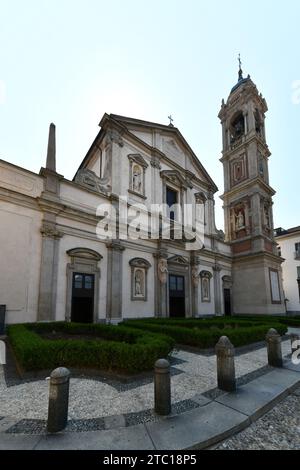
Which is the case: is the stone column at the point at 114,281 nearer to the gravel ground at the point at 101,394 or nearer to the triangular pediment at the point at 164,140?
the gravel ground at the point at 101,394

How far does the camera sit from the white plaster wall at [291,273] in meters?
32.7

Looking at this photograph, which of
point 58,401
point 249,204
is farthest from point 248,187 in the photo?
point 58,401

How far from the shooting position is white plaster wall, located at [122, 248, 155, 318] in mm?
14641

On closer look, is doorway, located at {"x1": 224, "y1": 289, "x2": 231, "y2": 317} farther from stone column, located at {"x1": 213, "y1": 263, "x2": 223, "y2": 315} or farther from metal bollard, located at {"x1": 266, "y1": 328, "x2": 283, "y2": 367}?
metal bollard, located at {"x1": 266, "y1": 328, "x2": 283, "y2": 367}

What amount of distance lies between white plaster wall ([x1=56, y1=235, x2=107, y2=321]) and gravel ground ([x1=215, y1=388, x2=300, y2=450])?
10.1 metres

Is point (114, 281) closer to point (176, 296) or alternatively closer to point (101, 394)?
point (176, 296)

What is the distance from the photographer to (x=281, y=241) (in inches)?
1404

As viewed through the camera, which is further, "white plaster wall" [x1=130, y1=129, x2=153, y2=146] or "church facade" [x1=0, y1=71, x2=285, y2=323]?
"white plaster wall" [x1=130, y1=129, x2=153, y2=146]

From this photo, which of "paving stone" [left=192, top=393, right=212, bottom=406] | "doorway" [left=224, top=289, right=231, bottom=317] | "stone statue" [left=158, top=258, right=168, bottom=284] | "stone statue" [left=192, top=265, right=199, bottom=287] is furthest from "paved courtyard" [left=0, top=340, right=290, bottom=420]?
"doorway" [left=224, top=289, right=231, bottom=317]

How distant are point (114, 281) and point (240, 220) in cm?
1648

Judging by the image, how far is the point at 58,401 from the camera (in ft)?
11.1

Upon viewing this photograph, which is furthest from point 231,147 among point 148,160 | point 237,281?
point 237,281

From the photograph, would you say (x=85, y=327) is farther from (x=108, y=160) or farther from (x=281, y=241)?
(x=281, y=241)
